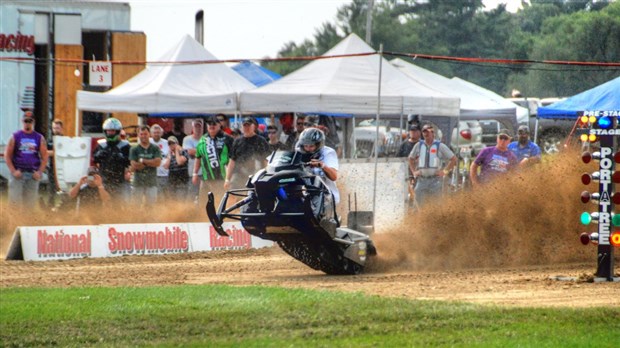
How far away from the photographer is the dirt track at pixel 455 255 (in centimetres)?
1501

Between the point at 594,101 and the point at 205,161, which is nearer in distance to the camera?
the point at 205,161

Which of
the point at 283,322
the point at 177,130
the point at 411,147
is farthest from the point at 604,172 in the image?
the point at 177,130

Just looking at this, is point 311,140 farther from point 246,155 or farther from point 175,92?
point 175,92

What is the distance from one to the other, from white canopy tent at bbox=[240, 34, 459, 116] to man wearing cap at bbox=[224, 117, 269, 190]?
2688 millimetres

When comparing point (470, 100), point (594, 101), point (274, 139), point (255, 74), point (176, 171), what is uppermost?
point (255, 74)

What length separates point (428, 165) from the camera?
21.0 m

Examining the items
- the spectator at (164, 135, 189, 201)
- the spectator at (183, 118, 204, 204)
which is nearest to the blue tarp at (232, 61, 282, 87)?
the spectator at (183, 118, 204, 204)

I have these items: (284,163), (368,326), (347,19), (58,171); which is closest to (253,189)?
(284,163)

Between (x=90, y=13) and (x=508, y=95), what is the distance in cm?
2800

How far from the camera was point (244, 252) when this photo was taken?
746 inches

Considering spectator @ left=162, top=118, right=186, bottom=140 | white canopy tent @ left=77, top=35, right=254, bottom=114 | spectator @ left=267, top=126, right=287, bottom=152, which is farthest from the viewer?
spectator @ left=162, top=118, right=186, bottom=140

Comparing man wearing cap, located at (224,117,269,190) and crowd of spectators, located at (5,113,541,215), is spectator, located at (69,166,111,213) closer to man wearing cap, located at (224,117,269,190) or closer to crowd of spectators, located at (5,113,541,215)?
crowd of spectators, located at (5,113,541,215)

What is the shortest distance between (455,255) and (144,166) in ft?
23.7

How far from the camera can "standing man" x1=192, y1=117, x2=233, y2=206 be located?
859 inches
